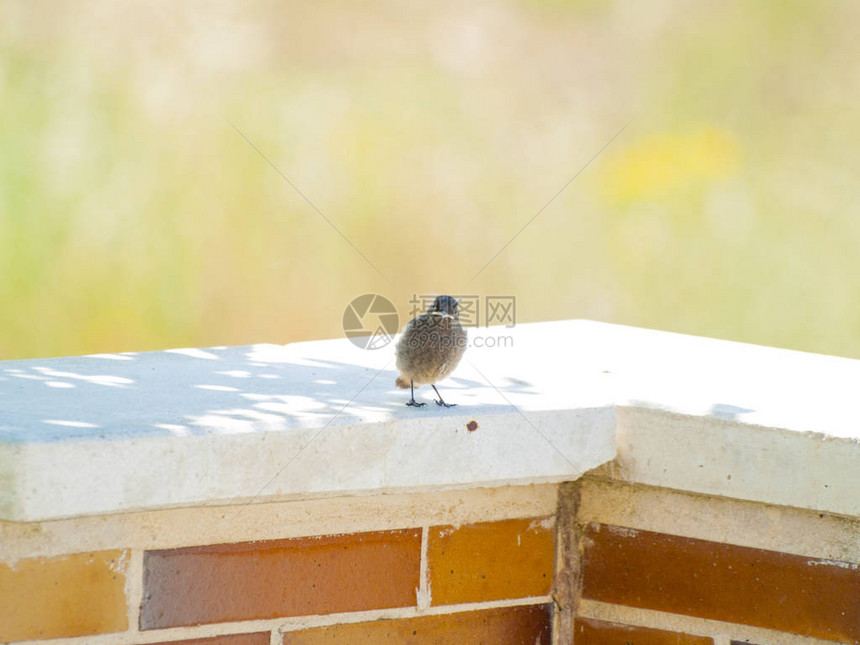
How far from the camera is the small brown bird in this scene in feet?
7.84

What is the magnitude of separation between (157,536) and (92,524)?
113mm

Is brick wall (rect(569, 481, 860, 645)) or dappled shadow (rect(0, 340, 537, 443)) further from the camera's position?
brick wall (rect(569, 481, 860, 645))

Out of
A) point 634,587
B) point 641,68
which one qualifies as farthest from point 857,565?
point 641,68

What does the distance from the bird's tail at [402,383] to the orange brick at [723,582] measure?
620 mm

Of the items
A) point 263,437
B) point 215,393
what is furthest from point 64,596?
point 215,393

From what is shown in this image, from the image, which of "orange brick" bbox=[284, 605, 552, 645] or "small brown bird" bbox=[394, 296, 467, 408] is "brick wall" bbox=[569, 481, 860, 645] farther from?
"small brown bird" bbox=[394, 296, 467, 408]

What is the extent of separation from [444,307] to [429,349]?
294 millimetres

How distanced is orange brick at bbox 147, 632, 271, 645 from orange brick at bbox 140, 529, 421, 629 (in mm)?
33

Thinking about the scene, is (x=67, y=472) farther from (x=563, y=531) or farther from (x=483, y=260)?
(x=483, y=260)

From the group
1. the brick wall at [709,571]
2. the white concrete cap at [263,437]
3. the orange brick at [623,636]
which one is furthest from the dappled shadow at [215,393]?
the orange brick at [623,636]

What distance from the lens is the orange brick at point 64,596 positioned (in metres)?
1.61

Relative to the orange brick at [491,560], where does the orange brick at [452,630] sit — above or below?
below

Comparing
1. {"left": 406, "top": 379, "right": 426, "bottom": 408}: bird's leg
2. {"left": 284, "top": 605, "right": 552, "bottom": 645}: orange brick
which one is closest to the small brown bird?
{"left": 406, "top": 379, "right": 426, "bottom": 408}: bird's leg
